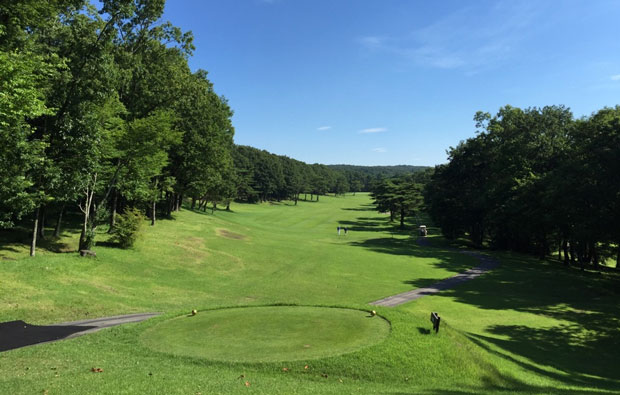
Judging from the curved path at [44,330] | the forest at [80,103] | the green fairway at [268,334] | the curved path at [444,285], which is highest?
the forest at [80,103]

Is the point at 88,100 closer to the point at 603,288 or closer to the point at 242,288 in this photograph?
the point at 242,288

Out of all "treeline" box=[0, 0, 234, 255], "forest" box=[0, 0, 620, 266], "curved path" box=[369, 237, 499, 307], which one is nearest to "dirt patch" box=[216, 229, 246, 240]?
"forest" box=[0, 0, 620, 266]

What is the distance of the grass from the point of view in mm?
10273

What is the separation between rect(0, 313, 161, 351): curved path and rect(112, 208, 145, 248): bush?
16.1m

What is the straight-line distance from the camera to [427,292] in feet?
98.9

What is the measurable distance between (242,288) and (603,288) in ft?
112

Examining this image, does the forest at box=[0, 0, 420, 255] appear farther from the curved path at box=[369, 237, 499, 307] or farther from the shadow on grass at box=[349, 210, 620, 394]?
the shadow on grass at box=[349, 210, 620, 394]

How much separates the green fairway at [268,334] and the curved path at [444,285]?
11.0m

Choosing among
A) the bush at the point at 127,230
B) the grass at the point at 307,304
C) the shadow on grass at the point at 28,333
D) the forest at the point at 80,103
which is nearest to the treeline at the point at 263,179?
the forest at the point at 80,103

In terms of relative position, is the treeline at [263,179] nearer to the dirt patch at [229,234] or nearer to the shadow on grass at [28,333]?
the dirt patch at [229,234]

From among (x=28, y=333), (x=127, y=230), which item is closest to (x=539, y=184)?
(x=127, y=230)

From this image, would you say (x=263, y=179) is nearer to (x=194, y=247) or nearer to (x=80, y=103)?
(x=194, y=247)

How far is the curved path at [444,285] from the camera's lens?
2648 cm

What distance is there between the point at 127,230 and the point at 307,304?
856 inches
